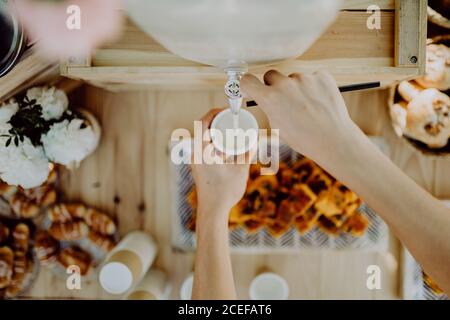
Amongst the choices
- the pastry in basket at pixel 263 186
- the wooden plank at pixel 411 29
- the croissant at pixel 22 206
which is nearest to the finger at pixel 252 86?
the wooden plank at pixel 411 29

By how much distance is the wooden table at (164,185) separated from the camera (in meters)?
0.86

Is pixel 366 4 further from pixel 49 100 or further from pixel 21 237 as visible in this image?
pixel 21 237

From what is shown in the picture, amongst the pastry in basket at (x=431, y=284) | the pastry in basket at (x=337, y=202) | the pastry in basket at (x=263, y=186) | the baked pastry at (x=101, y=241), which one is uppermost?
the pastry in basket at (x=263, y=186)

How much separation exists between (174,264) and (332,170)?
0.53 metres

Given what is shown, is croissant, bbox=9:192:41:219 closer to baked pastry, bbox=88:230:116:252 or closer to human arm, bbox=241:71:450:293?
baked pastry, bbox=88:230:116:252

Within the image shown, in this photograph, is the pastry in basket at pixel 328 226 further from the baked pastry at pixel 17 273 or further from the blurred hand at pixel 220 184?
the baked pastry at pixel 17 273

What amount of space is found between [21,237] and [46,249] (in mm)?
58

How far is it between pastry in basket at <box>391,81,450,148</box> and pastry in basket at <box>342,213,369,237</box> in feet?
0.62

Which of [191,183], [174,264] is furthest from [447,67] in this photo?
[174,264]

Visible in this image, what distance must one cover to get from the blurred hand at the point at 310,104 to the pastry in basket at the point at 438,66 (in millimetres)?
382

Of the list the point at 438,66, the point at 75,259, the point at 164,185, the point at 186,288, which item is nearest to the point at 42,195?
the point at 75,259

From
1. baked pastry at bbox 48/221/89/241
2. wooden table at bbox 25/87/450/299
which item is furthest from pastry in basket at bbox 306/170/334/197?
baked pastry at bbox 48/221/89/241

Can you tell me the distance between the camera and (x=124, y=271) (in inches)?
27.1
